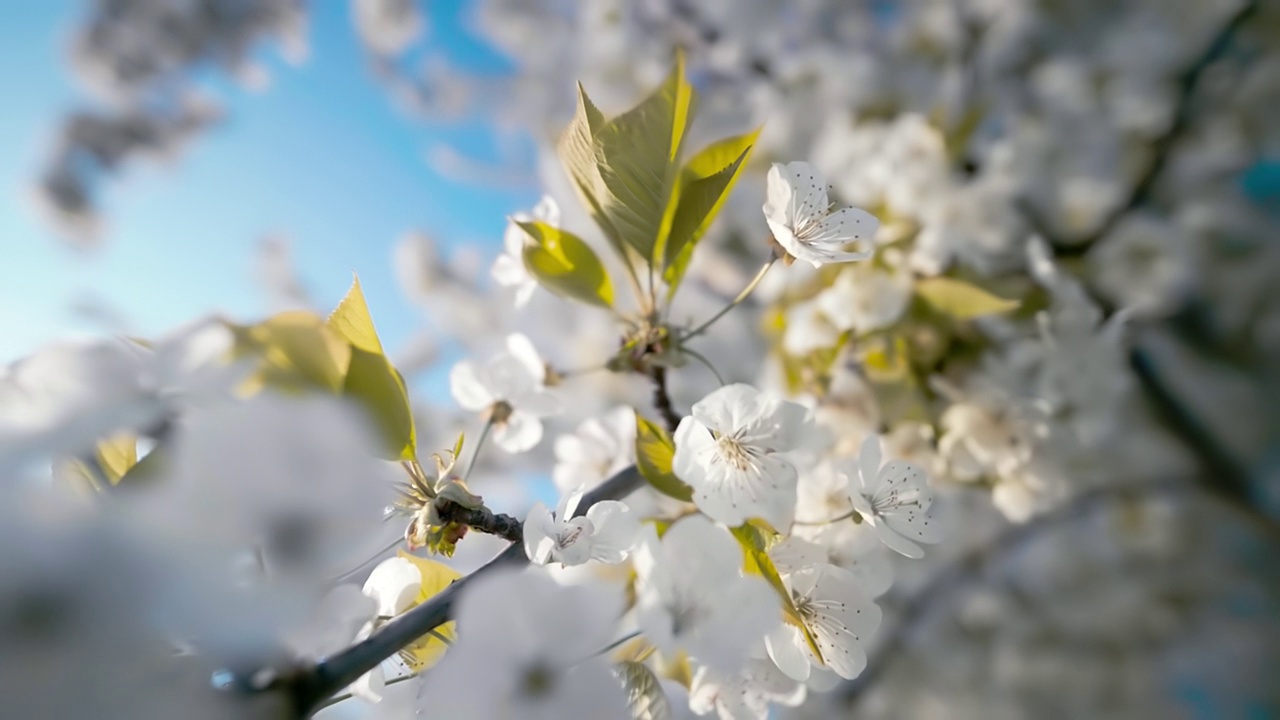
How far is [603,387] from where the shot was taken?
1.49 metres

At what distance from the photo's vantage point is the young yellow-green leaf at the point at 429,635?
262mm

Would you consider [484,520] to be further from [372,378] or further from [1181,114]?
[1181,114]

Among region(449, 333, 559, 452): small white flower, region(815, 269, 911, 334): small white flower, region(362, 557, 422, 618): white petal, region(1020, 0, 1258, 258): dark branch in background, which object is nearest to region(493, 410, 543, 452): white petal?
region(449, 333, 559, 452): small white flower

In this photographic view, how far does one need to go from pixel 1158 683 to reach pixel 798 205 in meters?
1.72

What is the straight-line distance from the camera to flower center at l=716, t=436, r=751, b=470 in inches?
10.6

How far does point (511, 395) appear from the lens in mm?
384

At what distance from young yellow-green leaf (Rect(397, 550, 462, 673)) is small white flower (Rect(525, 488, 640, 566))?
0.05 meters

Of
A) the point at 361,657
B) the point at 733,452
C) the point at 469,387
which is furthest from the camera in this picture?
the point at 469,387

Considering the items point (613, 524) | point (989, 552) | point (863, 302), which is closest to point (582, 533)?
point (613, 524)

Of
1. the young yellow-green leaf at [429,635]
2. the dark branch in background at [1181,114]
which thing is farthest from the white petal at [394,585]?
the dark branch in background at [1181,114]

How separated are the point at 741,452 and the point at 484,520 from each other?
0.12m

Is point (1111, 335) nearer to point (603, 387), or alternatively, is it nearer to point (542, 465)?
point (603, 387)

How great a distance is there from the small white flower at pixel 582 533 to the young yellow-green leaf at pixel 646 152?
0.16 meters

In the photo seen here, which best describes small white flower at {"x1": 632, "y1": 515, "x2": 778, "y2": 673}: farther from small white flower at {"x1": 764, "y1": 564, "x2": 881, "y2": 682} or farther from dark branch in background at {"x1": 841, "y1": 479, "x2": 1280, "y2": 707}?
dark branch in background at {"x1": 841, "y1": 479, "x2": 1280, "y2": 707}
